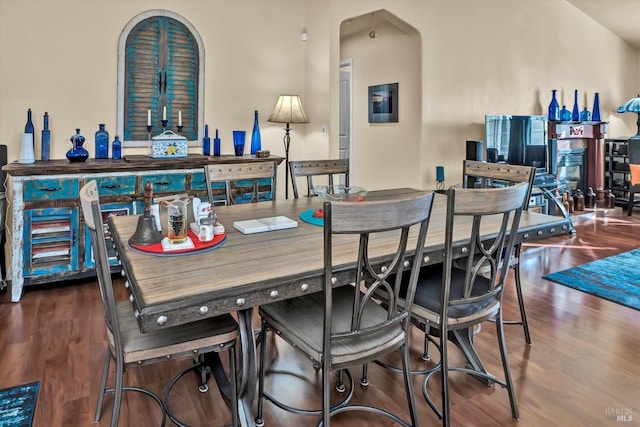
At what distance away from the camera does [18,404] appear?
202 centimetres

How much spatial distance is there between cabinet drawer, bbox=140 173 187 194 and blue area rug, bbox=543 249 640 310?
3098 millimetres

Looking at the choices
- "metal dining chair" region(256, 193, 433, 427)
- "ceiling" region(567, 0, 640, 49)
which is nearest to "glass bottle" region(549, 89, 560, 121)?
"ceiling" region(567, 0, 640, 49)

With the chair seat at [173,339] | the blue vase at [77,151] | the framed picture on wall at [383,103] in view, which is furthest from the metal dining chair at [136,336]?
the framed picture on wall at [383,103]

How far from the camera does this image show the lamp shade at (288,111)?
14.2 ft

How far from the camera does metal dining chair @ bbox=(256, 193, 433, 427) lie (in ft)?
4.70

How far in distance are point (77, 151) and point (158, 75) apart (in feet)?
3.32

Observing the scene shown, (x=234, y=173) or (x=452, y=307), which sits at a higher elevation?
(x=234, y=173)

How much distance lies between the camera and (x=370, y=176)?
20.2 feet

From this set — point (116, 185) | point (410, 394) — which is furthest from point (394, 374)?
point (116, 185)

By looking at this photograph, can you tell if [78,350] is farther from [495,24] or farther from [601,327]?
[495,24]

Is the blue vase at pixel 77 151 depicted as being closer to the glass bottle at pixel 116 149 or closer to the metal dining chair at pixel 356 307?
the glass bottle at pixel 116 149

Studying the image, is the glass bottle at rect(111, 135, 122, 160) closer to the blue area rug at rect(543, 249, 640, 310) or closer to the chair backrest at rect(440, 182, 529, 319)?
the chair backrest at rect(440, 182, 529, 319)

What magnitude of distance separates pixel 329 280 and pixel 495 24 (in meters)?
5.48

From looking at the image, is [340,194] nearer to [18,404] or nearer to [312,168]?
[312,168]
